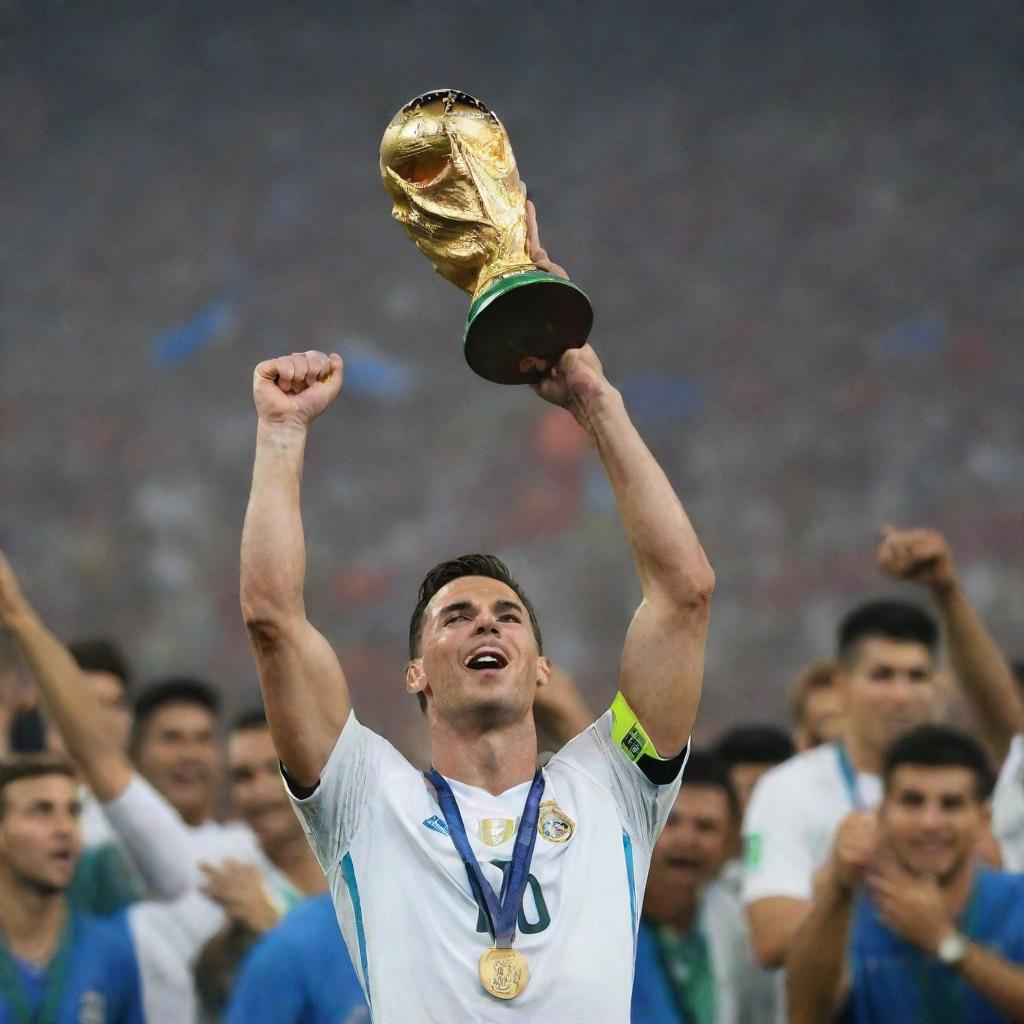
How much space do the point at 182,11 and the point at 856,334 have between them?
4.92 metres

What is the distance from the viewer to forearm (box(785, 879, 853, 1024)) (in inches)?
169

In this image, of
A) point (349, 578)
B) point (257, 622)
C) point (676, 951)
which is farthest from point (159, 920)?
point (349, 578)

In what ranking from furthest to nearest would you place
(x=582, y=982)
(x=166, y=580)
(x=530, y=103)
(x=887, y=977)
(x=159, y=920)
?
1. (x=530, y=103)
2. (x=166, y=580)
3. (x=159, y=920)
4. (x=887, y=977)
5. (x=582, y=982)

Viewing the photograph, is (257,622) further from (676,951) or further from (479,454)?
(479,454)

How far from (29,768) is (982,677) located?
282cm

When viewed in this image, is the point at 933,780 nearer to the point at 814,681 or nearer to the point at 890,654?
the point at 890,654

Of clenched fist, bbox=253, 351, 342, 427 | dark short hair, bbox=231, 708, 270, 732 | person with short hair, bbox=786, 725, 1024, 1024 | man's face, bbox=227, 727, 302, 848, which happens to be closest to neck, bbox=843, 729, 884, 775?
person with short hair, bbox=786, 725, 1024, 1024

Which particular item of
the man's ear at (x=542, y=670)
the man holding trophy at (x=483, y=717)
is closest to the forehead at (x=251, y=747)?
the man holding trophy at (x=483, y=717)

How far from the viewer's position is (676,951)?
4574 mm

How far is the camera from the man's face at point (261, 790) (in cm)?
521

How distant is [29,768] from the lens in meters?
4.91

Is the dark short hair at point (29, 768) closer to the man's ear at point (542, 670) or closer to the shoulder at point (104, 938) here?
the shoulder at point (104, 938)

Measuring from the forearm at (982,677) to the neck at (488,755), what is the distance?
2157mm

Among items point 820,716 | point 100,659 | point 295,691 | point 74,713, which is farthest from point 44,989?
point 820,716
